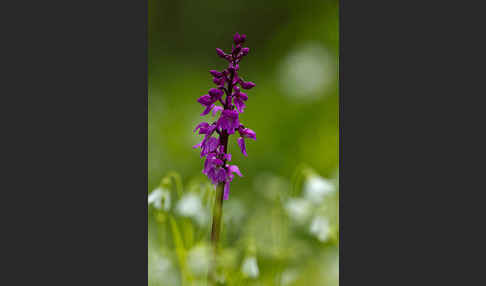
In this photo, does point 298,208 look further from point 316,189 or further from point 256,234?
point 256,234

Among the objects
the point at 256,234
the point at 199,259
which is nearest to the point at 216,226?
the point at 199,259

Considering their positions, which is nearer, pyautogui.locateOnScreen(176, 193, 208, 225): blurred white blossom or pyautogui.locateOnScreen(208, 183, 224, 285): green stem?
pyautogui.locateOnScreen(208, 183, 224, 285): green stem

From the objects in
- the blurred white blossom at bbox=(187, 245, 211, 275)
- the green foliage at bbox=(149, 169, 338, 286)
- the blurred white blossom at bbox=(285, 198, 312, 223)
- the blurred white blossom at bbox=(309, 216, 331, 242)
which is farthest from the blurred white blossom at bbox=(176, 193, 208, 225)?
the blurred white blossom at bbox=(309, 216, 331, 242)

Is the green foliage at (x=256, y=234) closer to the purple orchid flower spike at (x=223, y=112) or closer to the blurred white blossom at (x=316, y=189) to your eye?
the blurred white blossom at (x=316, y=189)

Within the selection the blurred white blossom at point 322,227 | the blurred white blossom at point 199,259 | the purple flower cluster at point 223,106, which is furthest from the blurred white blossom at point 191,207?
the blurred white blossom at point 322,227

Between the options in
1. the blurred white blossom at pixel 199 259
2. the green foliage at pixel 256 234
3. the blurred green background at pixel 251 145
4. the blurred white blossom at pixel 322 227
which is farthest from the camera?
the blurred white blossom at pixel 322 227

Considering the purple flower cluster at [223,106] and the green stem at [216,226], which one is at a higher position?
the purple flower cluster at [223,106]

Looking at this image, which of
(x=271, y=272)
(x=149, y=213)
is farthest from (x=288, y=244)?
(x=149, y=213)

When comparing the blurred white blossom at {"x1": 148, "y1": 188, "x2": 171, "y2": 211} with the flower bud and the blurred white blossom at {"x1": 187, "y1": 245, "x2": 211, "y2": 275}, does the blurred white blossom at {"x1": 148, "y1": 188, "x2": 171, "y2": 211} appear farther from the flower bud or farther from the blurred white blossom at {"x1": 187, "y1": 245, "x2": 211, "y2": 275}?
the flower bud
